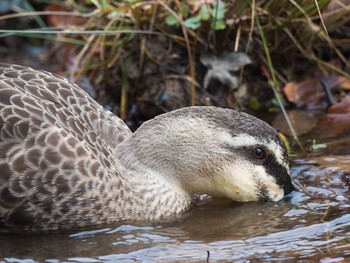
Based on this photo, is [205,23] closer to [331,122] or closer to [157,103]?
[157,103]

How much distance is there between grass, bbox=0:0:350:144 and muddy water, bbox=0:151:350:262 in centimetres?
154

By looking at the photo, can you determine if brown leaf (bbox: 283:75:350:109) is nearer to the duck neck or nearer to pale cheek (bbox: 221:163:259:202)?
pale cheek (bbox: 221:163:259:202)

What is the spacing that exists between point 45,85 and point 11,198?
3.02 feet

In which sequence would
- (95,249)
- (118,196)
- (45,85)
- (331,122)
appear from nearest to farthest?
1. (95,249)
2. (118,196)
3. (45,85)
4. (331,122)

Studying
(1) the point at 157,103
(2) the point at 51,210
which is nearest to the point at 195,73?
(1) the point at 157,103

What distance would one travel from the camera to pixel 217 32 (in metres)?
6.33

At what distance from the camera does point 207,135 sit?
472cm

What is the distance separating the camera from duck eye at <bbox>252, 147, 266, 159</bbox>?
15.3 ft

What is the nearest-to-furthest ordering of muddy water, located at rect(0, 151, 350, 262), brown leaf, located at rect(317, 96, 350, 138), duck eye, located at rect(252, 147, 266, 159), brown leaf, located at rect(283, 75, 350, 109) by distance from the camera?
1. muddy water, located at rect(0, 151, 350, 262)
2. duck eye, located at rect(252, 147, 266, 159)
3. brown leaf, located at rect(317, 96, 350, 138)
4. brown leaf, located at rect(283, 75, 350, 109)

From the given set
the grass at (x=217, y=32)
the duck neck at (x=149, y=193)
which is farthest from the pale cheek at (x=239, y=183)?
the grass at (x=217, y=32)

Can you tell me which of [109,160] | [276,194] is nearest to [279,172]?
[276,194]

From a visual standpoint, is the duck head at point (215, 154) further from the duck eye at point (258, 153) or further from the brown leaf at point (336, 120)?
the brown leaf at point (336, 120)

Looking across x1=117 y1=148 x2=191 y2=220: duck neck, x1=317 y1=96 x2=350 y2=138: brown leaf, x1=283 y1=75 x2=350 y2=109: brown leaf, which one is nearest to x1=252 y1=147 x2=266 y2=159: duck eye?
x1=117 y1=148 x2=191 y2=220: duck neck

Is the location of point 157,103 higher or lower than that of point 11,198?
higher
